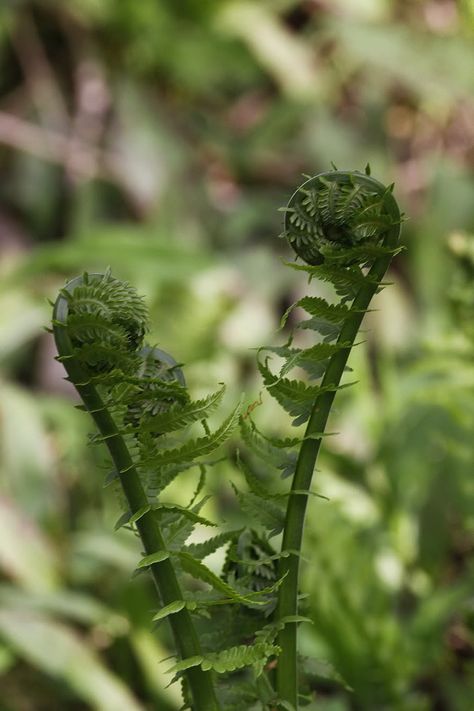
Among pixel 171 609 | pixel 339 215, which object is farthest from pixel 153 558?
pixel 339 215

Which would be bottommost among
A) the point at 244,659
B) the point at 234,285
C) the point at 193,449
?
the point at 244,659

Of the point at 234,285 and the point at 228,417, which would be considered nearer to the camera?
the point at 228,417

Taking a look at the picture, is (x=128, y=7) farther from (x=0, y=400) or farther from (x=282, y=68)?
(x=0, y=400)

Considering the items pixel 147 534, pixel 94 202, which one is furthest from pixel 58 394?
pixel 147 534

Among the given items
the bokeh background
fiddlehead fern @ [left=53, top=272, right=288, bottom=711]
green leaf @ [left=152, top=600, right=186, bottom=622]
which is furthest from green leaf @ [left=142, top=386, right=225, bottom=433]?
the bokeh background

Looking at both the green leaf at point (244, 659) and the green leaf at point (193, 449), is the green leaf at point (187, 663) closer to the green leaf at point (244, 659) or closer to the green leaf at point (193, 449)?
the green leaf at point (244, 659)

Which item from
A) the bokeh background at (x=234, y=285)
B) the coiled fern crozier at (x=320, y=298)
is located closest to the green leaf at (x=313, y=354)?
the coiled fern crozier at (x=320, y=298)

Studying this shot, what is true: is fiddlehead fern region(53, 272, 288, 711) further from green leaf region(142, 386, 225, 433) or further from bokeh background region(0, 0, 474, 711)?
bokeh background region(0, 0, 474, 711)

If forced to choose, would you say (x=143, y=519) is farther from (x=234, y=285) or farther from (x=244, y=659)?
(x=234, y=285)
